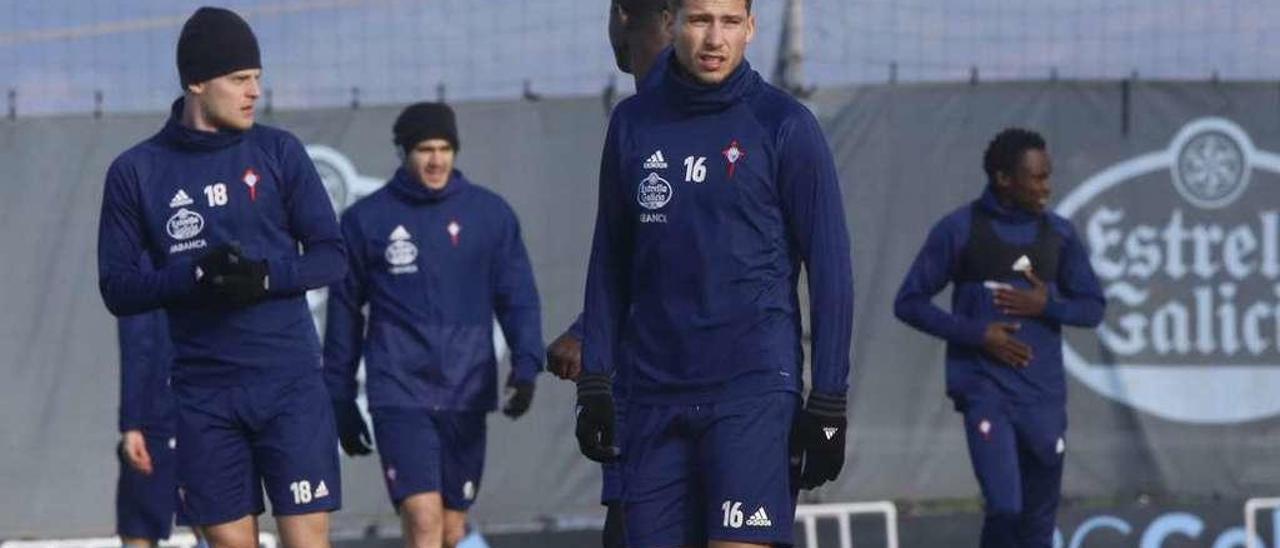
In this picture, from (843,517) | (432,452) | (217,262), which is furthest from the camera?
(843,517)

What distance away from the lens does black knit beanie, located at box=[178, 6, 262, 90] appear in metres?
9.28

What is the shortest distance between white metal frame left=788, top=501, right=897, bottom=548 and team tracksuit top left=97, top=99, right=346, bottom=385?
4870mm

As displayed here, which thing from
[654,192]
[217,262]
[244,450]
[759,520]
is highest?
[654,192]

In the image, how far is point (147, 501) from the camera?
509 inches

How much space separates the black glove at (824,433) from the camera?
6695 millimetres

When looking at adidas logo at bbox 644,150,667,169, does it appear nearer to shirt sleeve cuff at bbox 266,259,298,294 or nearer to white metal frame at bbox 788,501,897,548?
shirt sleeve cuff at bbox 266,259,298,294

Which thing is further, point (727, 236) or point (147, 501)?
point (147, 501)

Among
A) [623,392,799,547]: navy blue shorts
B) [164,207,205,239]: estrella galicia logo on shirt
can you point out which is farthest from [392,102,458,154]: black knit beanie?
[623,392,799,547]: navy blue shorts

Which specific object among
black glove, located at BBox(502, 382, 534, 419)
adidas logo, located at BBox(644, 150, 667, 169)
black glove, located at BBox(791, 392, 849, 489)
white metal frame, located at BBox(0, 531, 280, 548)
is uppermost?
adidas logo, located at BBox(644, 150, 667, 169)

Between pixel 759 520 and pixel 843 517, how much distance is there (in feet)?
22.7

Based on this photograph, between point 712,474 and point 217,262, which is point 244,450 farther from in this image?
point 712,474

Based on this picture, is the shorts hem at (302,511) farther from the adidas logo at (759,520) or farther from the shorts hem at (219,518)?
the adidas logo at (759,520)

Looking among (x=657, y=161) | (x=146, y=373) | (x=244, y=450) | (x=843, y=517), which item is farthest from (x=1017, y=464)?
(x=657, y=161)

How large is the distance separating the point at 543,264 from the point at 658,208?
7.71m
